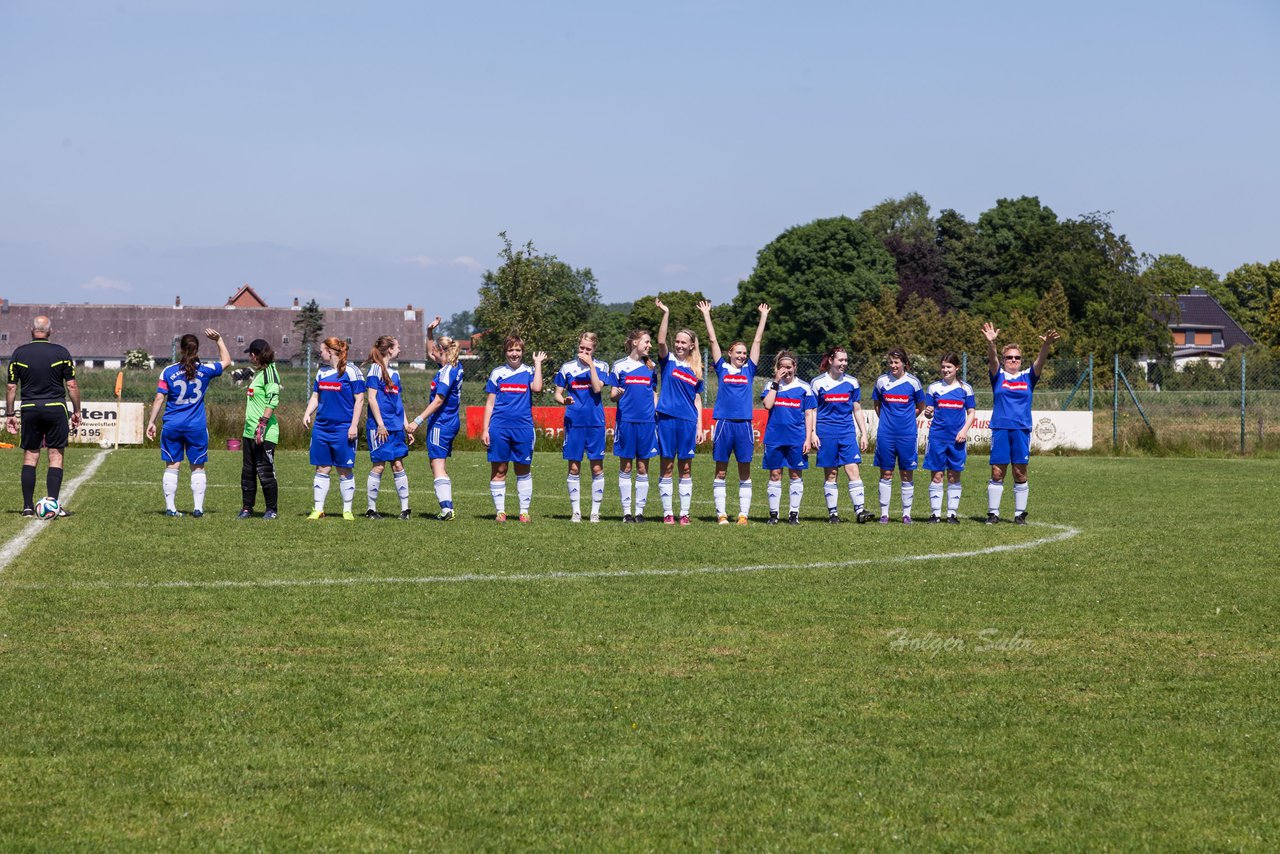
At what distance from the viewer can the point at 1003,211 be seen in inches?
3767

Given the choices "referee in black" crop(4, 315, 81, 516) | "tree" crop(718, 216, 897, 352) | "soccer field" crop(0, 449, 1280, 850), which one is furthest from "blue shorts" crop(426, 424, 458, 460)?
"tree" crop(718, 216, 897, 352)

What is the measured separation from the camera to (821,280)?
88875 millimetres

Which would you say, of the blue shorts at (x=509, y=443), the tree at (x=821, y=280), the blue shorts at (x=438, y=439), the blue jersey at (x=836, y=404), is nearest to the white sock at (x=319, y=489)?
the blue shorts at (x=438, y=439)

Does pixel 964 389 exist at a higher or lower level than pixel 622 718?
higher

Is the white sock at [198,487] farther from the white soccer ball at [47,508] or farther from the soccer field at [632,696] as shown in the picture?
the soccer field at [632,696]

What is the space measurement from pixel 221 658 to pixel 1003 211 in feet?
306

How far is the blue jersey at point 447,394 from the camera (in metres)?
15.0

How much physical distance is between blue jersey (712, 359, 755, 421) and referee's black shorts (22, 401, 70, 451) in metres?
6.65

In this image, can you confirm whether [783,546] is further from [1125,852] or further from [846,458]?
[1125,852]

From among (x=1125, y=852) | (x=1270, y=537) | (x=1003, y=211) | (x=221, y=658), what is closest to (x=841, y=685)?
(x=1125, y=852)

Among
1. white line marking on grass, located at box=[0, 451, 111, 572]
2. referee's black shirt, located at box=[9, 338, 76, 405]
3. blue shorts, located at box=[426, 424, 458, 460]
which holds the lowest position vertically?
white line marking on grass, located at box=[0, 451, 111, 572]

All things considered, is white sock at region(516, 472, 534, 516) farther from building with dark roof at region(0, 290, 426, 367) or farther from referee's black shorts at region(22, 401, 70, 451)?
building with dark roof at region(0, 290, 426, 367)

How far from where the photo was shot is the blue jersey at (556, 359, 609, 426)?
15016 mm

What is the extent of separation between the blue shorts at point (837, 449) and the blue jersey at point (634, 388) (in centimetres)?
210
